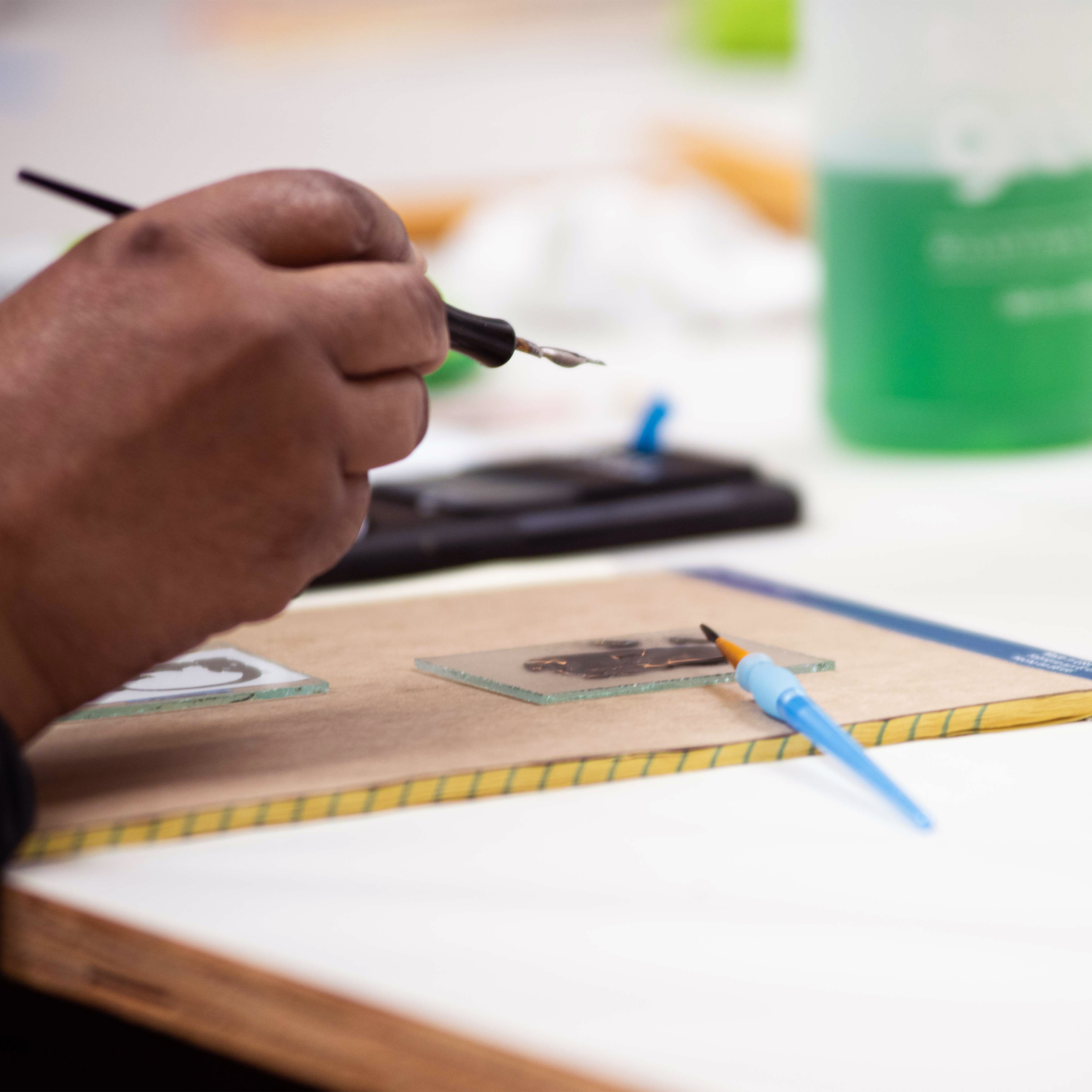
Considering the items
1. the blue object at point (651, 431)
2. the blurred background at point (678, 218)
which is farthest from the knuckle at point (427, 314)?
the blue object at point (651, 431)

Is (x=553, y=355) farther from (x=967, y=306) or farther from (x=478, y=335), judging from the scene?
(x=967, y=306)

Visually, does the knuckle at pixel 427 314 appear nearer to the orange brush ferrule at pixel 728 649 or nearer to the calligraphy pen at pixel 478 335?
the calligraphy pen at pixel 478 335

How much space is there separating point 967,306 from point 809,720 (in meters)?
0.44

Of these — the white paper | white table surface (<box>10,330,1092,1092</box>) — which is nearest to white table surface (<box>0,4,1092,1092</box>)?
white table surface (<box>10,330,1092,1092</box>)

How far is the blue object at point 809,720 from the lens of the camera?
37 centimetres

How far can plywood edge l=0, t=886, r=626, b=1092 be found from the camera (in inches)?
10.8

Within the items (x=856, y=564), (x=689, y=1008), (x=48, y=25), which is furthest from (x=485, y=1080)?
(x=48, y=25)

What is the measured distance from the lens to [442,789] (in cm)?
38

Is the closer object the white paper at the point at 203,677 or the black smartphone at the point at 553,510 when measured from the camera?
the white paper at the point at 203,677

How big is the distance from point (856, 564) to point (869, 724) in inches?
8.8

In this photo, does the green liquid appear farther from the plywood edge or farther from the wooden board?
the plywood edge

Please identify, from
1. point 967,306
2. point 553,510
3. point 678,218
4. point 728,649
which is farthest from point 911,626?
point 678,218

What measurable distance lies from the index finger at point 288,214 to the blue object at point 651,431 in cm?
35

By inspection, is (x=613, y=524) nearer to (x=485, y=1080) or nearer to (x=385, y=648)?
(x=385, y=648)
